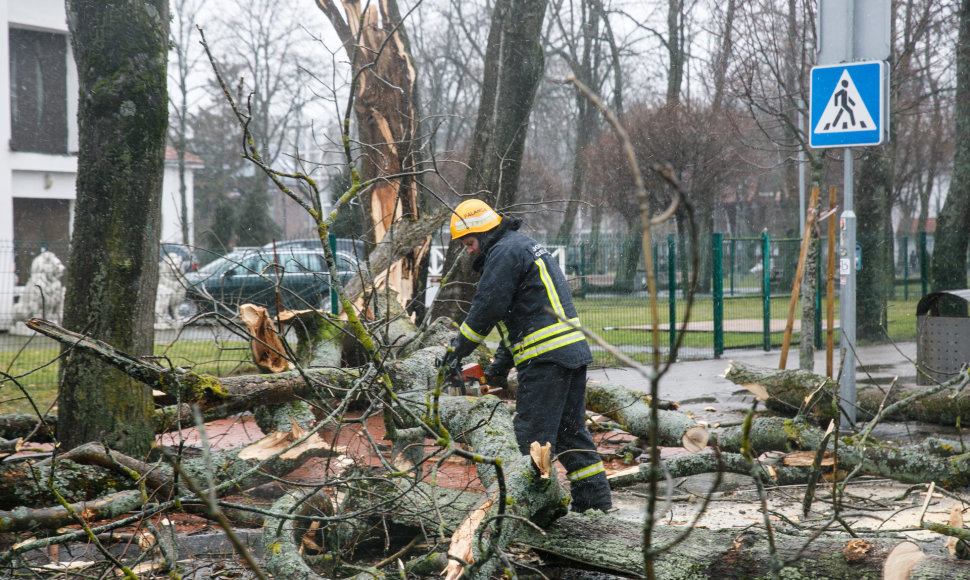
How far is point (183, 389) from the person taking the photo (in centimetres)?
420

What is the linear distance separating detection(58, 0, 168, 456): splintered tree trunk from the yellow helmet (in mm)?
1796

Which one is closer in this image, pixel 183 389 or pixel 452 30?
pixel 183 389

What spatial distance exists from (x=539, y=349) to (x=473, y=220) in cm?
86

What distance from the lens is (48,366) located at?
8.52 metres

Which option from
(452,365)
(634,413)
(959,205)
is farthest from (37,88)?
(959,205)

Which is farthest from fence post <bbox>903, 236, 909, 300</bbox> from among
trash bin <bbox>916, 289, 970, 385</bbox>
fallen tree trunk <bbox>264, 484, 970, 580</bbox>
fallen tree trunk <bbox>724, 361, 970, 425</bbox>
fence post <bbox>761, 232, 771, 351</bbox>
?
fallen tree trunk <bbox>264, 484, 970, 580</bbox>

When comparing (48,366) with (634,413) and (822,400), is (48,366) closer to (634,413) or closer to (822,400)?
(634,413)

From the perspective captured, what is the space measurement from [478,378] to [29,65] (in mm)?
17451

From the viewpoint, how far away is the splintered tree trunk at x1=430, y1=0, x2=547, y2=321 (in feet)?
27.3

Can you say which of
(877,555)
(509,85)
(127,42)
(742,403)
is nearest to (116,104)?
(127,42)

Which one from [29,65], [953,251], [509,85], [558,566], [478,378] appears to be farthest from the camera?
[29,65]

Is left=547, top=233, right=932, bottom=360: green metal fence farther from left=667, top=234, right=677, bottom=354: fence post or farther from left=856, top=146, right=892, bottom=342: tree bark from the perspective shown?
left=856, top=146, right=892, bottom=342: tree bark

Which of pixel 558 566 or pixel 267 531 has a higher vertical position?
pixel 267 531

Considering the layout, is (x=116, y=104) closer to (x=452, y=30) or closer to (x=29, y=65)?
(x=29, y=65)
